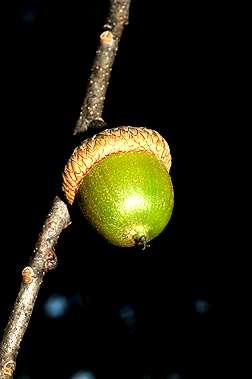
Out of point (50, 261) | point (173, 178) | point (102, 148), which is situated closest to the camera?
point (50, 261)

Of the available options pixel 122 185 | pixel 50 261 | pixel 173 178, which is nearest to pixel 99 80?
pixel 122 185

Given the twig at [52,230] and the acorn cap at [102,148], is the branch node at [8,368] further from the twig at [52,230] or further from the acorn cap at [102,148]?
the acorn cap at [102,148]

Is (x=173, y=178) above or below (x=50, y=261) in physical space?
below

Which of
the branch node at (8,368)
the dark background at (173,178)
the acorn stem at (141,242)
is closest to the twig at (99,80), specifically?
the acorn stem at (141,242)

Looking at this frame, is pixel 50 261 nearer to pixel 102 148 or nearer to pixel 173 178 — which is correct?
pixel 102 148

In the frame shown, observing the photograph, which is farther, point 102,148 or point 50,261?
point 102,148

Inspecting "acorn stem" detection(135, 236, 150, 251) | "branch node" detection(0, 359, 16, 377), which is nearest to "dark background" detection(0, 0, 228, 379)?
"acorn stem" detection(135, 236, 150, 251)

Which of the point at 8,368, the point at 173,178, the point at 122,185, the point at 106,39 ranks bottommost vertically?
the point at 173,178
